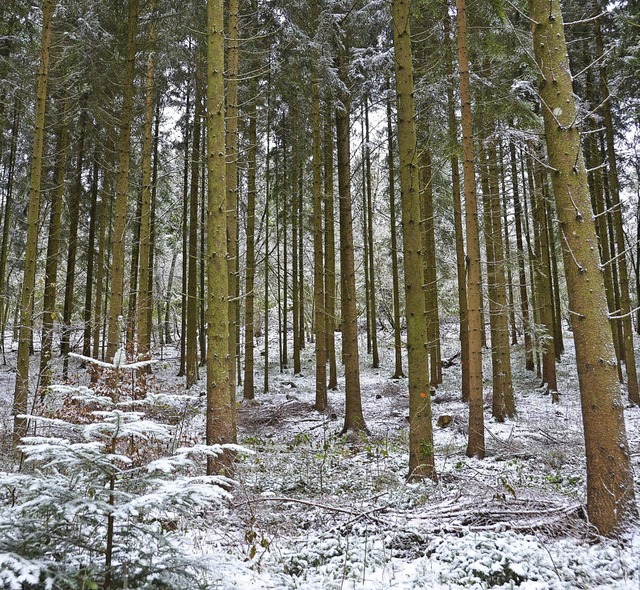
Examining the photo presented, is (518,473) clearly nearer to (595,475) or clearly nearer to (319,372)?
(595,475)

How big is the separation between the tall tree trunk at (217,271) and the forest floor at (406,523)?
0.85 m

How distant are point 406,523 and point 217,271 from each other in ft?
12.6

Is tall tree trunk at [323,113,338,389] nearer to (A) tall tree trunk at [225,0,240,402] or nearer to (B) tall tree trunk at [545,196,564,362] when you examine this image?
(A) tall tree trunk at [225,0,240,402]

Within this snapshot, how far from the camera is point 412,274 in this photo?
6.54 metres

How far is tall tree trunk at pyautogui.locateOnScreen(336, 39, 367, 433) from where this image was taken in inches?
401

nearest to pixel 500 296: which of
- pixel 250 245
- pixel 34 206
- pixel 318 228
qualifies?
pixel 318 228

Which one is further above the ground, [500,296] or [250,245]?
[250,245]

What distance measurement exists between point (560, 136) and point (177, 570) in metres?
5.00

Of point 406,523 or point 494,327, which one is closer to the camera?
point 406,523

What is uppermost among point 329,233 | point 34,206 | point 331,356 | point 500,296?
point 329,233

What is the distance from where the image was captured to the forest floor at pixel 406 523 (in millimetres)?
3557

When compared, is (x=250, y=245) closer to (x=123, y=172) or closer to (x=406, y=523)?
(x=123, y=172)

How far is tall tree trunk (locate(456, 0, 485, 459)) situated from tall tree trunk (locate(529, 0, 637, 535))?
151 inches

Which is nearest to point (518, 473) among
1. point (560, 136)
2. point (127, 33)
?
point (560, 136)
